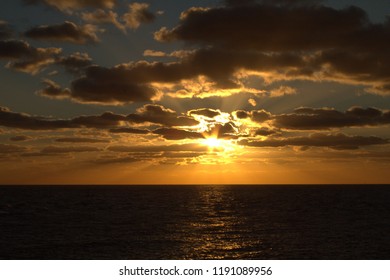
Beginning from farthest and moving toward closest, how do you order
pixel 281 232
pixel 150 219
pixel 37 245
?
1. pixel 150 219
2. pixel 281 232
3. pixel 37 245

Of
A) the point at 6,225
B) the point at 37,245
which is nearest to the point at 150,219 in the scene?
the point at 6,225

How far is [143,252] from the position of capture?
163 ft

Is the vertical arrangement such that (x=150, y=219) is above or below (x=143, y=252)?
above

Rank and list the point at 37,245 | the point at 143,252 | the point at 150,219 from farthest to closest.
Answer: the point at 150,219
the point at 37,245
the point at 143,252
